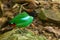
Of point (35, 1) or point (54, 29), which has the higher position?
point (35, 1)

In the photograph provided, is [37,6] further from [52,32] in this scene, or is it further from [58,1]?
[52,32]

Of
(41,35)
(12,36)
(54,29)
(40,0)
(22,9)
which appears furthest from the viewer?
(40,0)

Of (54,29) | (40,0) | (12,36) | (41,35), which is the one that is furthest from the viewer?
(40,0)

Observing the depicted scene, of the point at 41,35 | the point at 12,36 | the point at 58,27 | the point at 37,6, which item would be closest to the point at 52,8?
the point at 37,6

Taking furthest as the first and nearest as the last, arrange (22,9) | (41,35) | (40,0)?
(40,0), (22,9), (41,35)

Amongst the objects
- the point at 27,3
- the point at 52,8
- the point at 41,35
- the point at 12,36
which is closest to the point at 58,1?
the point at 52,8

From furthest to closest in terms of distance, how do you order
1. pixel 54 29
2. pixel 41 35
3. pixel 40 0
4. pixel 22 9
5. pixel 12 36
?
pixel 40 0, pixel 22 9, pixel 54 29, pixel 41 35, pixel 12 36

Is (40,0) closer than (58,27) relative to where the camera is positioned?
No

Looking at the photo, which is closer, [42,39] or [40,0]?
[42,39]

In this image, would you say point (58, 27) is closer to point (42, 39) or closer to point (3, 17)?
point (42, 39)
